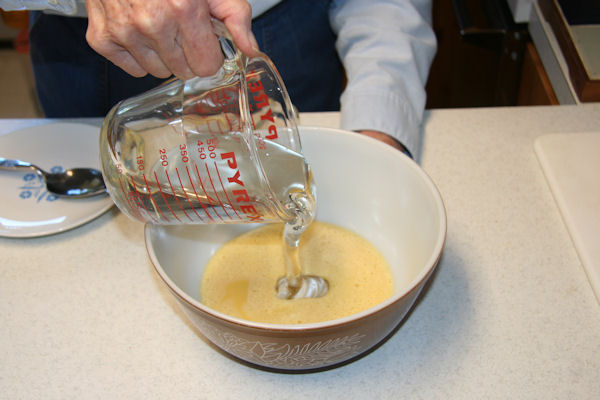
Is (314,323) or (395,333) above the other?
(314,323)

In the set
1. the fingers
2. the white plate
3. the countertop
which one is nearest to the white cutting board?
the countertop

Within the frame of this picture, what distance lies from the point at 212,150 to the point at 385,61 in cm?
50

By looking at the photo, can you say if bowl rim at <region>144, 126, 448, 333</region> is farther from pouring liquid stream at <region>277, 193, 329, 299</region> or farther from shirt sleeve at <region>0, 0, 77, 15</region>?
shirt sleeve at <region>0, 0, 77, 15</region>

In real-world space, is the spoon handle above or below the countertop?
above

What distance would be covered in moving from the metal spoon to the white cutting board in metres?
0.69

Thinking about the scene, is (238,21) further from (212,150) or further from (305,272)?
(305,272)

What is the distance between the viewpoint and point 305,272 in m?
0.75

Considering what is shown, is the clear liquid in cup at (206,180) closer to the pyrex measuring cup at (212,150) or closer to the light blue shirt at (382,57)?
the pyrex measuring cup at (212,150)

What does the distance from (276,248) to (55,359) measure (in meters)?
0.31

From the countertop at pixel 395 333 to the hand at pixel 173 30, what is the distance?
11.6 inches

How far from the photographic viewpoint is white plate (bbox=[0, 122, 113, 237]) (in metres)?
Result: 0.81

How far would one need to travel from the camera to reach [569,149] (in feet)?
2.91

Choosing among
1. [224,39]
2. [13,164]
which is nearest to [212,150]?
[224,39]

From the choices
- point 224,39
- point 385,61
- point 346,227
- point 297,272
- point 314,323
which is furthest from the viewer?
point 385,61
